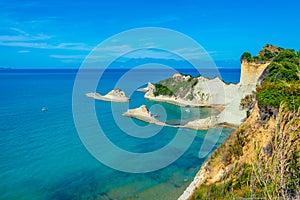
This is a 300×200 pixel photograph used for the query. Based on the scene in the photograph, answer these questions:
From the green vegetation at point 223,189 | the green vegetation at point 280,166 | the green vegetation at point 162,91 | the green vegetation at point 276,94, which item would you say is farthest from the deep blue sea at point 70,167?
the green vegetation at point 162,91

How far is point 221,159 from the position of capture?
13.8m

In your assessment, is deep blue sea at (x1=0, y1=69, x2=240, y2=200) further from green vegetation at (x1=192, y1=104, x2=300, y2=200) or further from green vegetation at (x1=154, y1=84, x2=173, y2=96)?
green vegetation at (x1=154, y1=84, x2=173, y2=96)

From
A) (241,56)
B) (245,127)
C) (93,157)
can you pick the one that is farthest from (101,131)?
(245,127)

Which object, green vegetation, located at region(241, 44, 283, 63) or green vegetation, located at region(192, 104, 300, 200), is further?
green vegetation, located at region(241, 44, 283, 63)

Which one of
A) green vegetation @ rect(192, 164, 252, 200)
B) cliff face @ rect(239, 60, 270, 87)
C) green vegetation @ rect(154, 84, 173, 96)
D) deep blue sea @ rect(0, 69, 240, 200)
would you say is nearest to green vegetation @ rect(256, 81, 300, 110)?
green vegetation @ rect(192, 164, 252, 200)

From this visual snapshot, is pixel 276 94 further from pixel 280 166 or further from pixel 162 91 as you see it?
pixel 162 91

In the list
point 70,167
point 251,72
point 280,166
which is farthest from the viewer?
point 251,72

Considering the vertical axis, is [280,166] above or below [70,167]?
above

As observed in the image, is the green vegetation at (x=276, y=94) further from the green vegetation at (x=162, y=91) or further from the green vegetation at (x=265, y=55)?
the green vegetation at (x=162, y=91)

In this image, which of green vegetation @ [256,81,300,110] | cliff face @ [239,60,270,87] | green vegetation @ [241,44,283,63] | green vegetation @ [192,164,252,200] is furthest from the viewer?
cliff face @ [239,60,270,87]

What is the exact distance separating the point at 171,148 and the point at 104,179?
8828 millimetres

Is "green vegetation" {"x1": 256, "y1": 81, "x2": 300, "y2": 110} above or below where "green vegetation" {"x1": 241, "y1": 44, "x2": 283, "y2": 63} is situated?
below

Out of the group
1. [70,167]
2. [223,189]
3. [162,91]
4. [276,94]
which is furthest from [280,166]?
[162,91]

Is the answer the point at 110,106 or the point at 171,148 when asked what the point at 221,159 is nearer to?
the point at 171,148
